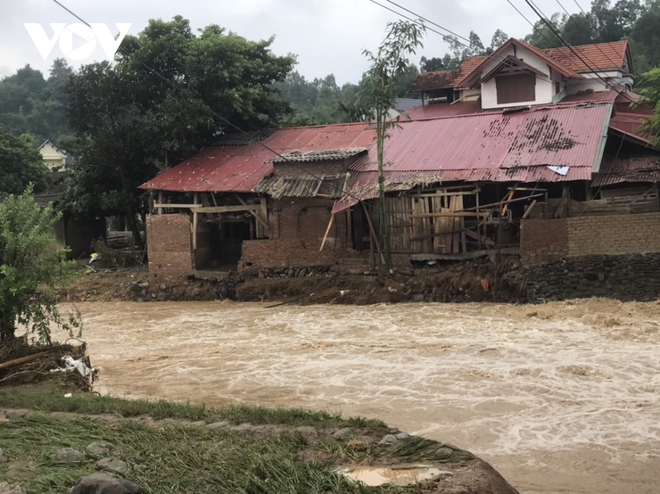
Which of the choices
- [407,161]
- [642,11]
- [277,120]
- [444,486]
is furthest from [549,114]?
[642,11]

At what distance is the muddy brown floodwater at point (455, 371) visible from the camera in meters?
6.79

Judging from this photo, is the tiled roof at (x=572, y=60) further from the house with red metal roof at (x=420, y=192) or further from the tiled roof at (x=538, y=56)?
the house with red metal roof at (x=420, y=192)

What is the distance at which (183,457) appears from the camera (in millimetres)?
4984

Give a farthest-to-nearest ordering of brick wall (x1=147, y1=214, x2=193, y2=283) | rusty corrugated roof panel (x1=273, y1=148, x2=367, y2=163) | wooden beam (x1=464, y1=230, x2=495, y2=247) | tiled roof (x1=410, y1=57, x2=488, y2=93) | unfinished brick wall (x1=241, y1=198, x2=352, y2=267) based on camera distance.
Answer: tiled roof (x1=410, y1=57, x2=488, y2=93) → brick wall (x1=147, y1=214, x2=193, y2=283) → unfinished brick wall (x1=241, y1=198, x2=352, y2=267) → rusty corrugated roof panel (x1=273, y1=148, x2=367, y2=163) → wooden beam (x1=464, y1=230, x2=495, y2=247)

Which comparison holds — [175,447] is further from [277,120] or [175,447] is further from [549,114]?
A: [277,120]

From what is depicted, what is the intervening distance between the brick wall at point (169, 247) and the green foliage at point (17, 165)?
6231 millimetres

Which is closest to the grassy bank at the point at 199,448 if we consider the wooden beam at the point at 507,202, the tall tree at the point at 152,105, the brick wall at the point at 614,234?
the brick wall at the point at 614,234

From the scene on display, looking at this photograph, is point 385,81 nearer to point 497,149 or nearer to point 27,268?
point 497,149

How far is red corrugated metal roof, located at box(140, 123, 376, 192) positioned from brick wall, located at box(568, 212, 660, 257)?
6.80 metres

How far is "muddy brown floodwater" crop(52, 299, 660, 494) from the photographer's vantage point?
679 cm

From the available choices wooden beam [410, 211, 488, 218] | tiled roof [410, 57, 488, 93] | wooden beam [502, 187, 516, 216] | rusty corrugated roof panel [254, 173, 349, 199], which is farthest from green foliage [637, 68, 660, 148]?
tiled roof [410, 57, 488, 93]

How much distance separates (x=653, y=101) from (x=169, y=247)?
1359 cm

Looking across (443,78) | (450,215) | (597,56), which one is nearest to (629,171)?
(450,215)

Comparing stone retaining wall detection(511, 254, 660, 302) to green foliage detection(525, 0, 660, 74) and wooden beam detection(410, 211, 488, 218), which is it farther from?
green foliage detection(525, 0, 660, 74)
